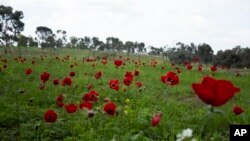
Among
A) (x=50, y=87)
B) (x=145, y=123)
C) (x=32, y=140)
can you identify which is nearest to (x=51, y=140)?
(x=32, y=140)

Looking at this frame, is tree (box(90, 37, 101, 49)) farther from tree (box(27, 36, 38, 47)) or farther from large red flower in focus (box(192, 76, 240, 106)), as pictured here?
→ large red flower in focus (box(192, 76, 240, 106))

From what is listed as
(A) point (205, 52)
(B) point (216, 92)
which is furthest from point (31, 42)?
(B) point (216, 92)

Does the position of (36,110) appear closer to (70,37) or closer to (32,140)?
(32,140)

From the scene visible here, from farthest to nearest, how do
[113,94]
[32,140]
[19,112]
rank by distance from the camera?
[113,94]
[19,112]
[32,140]

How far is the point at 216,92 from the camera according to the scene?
7.80 feet

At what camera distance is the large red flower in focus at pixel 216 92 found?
2.35 meters

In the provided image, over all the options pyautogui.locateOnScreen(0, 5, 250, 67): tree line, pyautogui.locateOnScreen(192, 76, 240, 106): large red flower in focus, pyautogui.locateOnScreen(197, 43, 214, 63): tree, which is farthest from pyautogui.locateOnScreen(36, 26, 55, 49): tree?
pyautogui.locateOnScreen(192, 76, 240, 106): large red flower in focus

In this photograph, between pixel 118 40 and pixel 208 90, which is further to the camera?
pixel 118 40

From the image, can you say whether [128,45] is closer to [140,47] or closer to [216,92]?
[140,47]

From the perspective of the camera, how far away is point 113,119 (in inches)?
255

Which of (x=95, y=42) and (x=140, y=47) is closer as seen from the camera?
(x=95, y=42)

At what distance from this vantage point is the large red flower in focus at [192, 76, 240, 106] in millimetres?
2350

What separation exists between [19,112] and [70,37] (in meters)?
114

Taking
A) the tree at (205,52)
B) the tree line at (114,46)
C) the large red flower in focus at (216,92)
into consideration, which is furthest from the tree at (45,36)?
the large red flower in focus at (216,92)
